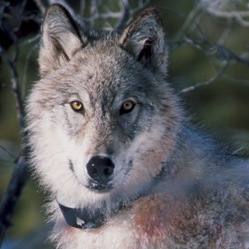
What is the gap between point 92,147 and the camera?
5566mm

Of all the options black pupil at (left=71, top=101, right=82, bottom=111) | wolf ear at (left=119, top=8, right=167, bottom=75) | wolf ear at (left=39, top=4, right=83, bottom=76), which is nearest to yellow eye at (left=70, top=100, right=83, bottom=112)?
black pupil at (left=71, top=101, right=82, bottom=111)

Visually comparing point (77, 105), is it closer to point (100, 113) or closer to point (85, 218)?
point (100, 113)

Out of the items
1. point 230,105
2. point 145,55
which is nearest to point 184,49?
point 230,105

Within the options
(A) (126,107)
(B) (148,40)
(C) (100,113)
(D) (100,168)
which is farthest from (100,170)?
(B) (148,40)

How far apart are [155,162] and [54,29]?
1224mm

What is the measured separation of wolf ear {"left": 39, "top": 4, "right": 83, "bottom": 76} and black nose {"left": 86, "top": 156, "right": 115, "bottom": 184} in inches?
40.7

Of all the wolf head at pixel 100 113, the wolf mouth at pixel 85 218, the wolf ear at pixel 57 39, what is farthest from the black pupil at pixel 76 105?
the wolf mouth at pixel 85 218

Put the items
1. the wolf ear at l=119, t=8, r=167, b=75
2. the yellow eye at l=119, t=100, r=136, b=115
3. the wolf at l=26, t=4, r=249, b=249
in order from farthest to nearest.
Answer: the wolf ear at l=119, t=8, r=167, b=75
the yellow eye at l=119, t=100, r=136, b=115
the wolf at l=26, t=4, r=249, b=249

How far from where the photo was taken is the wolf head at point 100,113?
224 inches

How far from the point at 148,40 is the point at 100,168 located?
3.71ft

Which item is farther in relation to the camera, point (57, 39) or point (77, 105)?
point (57, 39)

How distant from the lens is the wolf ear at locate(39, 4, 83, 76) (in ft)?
20.1

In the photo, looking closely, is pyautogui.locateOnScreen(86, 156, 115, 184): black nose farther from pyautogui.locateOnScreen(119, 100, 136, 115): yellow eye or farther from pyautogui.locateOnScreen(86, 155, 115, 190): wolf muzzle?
pyautogui.locateOnScreen(119, 100, 136, 115): yellow eye

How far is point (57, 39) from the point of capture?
627cm
